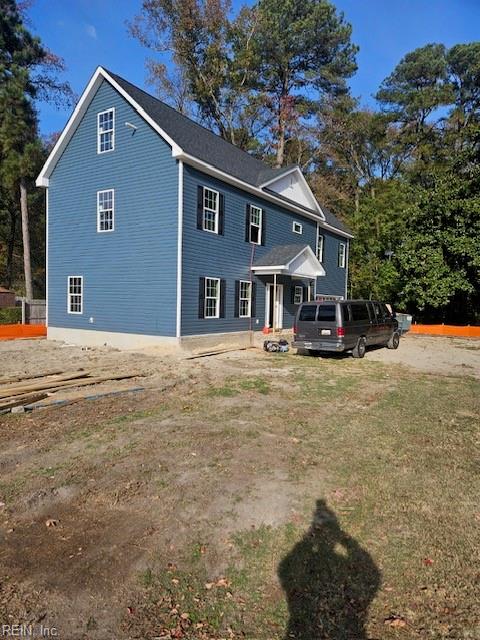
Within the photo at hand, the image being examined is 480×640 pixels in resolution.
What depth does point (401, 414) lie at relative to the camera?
287 inches

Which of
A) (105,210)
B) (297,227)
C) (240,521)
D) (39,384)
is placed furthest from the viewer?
(297,227)

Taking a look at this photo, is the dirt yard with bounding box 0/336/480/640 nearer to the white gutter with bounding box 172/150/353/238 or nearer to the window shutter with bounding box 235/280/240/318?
the white gutter with bounding box 172/150/353/238

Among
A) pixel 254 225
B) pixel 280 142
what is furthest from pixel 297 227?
pixel 280 142

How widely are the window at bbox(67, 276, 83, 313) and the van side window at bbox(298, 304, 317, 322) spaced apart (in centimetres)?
949

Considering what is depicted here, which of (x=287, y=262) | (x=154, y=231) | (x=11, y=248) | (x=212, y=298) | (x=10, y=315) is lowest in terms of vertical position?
(x=10, y=315)

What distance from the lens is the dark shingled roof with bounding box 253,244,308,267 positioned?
61.0 feet

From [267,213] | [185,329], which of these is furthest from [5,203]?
[185,329]

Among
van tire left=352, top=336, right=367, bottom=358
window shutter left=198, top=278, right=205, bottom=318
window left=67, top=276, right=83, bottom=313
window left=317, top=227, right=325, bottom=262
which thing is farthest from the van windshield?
window left=317, top=227, right=325, bottom=262

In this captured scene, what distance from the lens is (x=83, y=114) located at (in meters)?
17.4

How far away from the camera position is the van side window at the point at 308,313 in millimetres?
13891

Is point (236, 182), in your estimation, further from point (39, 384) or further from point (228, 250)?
point (39, 384)

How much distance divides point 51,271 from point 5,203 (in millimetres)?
26897

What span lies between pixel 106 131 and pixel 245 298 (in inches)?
343

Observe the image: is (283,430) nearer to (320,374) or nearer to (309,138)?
(320,374)
